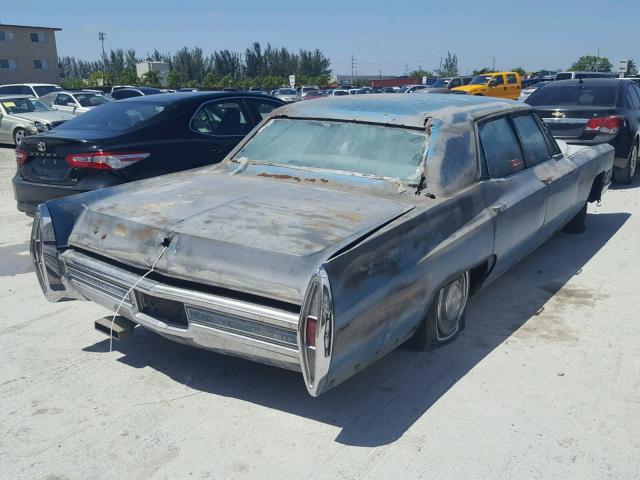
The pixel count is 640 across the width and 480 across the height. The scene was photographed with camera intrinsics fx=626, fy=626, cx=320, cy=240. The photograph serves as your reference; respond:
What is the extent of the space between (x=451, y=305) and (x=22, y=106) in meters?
14.9

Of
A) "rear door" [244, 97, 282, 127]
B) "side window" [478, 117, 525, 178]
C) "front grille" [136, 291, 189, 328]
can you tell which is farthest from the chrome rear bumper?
"rear door" [244, 97, 282, 127]

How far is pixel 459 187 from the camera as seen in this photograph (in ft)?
12.5

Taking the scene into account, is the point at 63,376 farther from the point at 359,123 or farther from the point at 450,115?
the point at 450,115

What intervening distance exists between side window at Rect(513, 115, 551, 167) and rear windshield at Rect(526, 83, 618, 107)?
422 centimetres

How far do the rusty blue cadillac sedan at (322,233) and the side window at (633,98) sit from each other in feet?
16.3

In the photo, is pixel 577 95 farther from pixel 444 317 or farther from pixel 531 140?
pixel 444 317

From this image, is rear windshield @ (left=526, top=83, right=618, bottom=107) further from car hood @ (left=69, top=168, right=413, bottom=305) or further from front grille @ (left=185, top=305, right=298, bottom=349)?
front grille @ (left=185, top=305, right=298, bottom=349)

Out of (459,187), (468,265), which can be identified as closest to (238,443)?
(468,265)

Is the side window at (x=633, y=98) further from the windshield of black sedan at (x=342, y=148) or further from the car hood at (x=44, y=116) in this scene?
the car hood at (x=44, y=116)

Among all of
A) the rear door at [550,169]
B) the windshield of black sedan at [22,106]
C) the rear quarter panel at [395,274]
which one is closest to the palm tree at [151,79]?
the windshield of black sedan at [22,106]

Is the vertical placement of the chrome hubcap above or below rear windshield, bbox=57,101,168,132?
below

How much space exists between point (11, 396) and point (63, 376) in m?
0.29

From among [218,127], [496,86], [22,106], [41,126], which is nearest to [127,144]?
[218,127]

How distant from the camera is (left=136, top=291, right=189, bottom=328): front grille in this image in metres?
3.15
